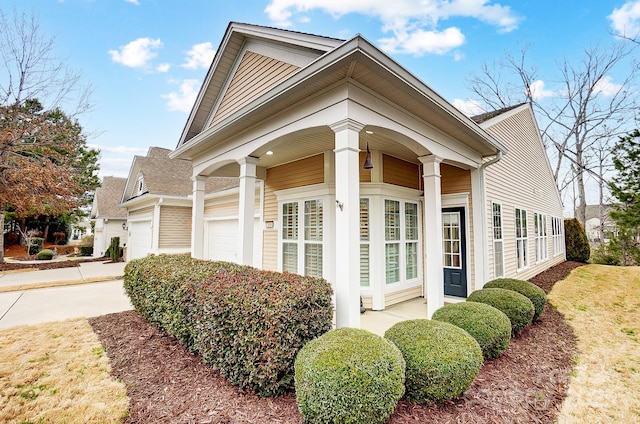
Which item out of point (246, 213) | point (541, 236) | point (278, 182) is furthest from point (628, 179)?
point (246, 213)

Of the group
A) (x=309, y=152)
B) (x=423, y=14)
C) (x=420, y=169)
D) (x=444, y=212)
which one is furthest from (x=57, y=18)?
(x=444, y=212)

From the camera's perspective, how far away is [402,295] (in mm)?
6809

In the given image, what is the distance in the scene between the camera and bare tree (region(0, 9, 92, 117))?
1152 centimetres

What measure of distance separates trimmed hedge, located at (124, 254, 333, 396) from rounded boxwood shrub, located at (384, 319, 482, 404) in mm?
920

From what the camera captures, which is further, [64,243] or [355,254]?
[64,243]

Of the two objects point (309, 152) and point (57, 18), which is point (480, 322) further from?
point (57, 18)

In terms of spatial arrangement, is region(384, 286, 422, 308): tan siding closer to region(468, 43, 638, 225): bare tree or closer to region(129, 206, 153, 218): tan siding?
region(129, 206, 153, 218): tan siding

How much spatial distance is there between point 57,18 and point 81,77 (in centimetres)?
255

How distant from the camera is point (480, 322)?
3.81 meters

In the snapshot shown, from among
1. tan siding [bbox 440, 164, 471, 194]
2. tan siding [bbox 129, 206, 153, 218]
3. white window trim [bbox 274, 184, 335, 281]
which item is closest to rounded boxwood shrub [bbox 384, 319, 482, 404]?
white window trim [bbox 274, 184, 335, 281]

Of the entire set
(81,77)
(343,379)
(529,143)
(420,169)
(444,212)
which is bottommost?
(343,379)

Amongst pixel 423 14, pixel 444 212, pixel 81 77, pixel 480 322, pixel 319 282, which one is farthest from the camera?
pixel 81 77

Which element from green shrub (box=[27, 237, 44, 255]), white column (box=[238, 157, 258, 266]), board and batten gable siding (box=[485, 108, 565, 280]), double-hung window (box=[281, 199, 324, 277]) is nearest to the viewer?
white column (box=[238, 157, 258, 266])

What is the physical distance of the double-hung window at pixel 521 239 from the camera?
29.3 ft
